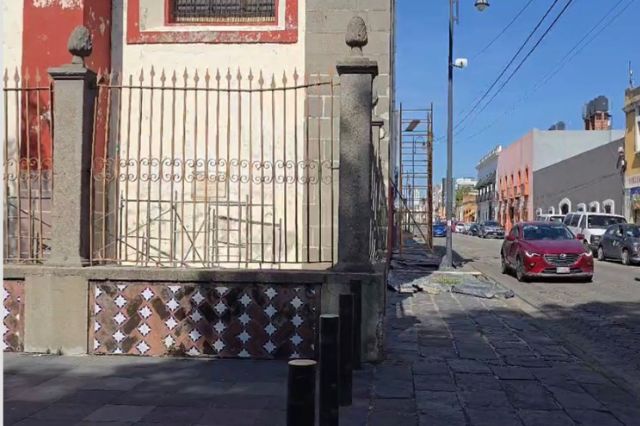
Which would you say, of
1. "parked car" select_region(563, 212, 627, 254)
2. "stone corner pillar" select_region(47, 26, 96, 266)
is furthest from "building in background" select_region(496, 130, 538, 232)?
"stone corner pillar" select_region(47, 26, 96, 266)

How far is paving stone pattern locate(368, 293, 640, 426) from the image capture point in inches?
212

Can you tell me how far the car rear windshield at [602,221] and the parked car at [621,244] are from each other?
2448mm

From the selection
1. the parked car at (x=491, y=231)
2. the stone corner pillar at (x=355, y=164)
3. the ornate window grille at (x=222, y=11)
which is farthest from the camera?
the parked car at (x=491, y=231)

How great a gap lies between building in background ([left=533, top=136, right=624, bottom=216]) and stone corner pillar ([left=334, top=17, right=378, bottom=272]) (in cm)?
3329

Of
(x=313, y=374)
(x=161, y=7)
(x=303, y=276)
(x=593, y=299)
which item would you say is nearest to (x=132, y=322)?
(x=303, y=276)

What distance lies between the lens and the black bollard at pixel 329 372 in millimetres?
4105

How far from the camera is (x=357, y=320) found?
249 inches

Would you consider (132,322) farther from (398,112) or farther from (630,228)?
(630,228)

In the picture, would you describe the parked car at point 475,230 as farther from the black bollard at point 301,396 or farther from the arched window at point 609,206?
the black bollard at point 301,396

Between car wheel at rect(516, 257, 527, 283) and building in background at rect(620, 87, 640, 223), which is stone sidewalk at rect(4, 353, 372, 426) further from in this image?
building in background at rect(620, 87, 640, 223)

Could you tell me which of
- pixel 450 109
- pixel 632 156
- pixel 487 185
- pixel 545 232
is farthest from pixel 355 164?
pixel 487 185

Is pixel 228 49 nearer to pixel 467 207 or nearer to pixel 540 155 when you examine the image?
pixel 540 155

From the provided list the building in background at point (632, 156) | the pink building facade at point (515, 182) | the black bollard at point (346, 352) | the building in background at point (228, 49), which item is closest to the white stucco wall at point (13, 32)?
the building in background at point (228, 49)

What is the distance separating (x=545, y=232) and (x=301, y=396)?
16.1 m
